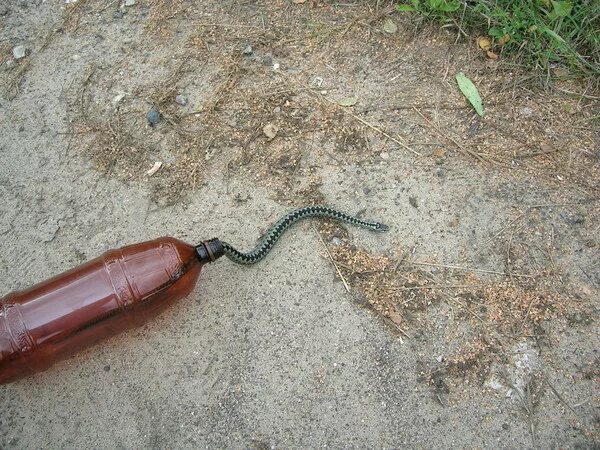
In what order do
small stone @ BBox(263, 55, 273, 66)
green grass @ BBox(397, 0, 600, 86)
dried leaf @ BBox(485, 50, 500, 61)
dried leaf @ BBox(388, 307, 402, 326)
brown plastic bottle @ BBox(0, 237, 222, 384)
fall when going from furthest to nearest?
small stone @ BBox(263, 55, 273, 66) < dried leaf @ BBox(485, 50, 500, 61) < green grass @ BBox(397, 0, 600, 86) < dried leaf @ BBox(388, 307, 402, 326) < brown plastic bottle @ BBox(0, 237, 222, 384)

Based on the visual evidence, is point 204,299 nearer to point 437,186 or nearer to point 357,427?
point 357,427

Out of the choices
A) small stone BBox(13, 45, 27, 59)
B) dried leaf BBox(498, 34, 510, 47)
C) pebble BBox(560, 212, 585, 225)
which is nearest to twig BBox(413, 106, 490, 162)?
pebble BBox(560, 212, 585, 225)

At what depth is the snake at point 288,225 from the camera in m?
3.85

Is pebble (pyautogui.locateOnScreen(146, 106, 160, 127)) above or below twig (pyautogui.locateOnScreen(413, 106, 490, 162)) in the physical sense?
above

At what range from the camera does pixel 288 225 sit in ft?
13.3

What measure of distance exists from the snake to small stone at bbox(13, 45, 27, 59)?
2846mm

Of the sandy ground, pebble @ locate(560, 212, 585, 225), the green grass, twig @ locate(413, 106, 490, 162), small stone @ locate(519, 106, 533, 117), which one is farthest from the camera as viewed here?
the green grass

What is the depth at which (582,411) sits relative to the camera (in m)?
3.33

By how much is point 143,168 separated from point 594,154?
3284 mm

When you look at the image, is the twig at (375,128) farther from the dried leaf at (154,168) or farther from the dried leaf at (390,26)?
the dried leaf at (154,168)

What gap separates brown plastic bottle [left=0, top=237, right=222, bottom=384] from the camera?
3268mm

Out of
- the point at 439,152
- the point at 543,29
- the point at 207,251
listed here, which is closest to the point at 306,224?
the point at 207,251

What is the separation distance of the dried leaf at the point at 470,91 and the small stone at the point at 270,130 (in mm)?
1487

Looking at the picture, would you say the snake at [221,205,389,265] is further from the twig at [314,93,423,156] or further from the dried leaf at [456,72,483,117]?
the dried leaf at [456,72,483,117]
